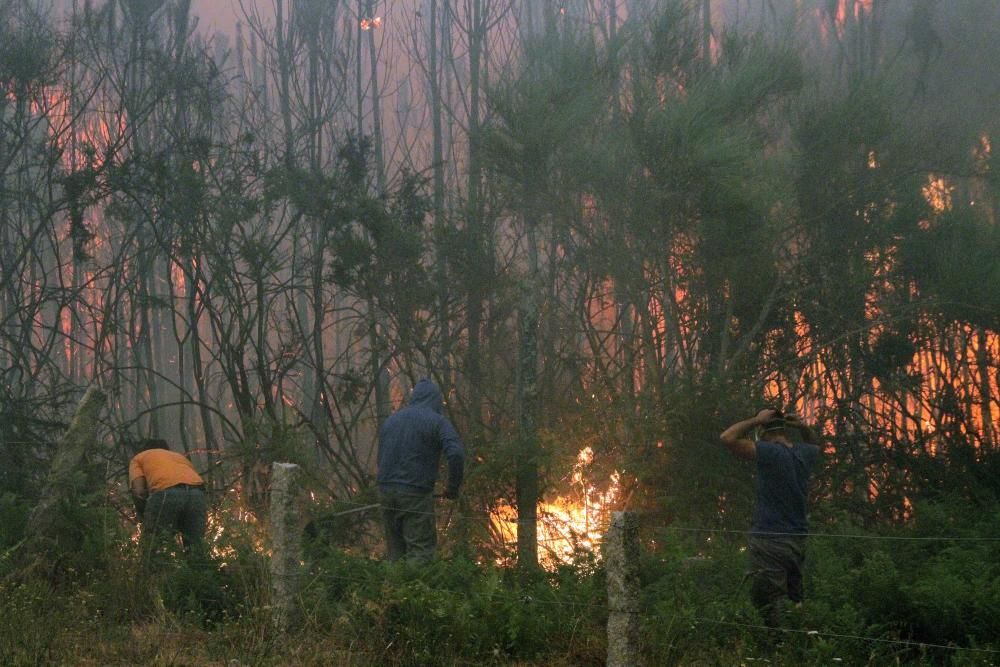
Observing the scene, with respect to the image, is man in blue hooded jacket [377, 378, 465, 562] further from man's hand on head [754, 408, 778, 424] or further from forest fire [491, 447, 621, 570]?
forest fire [491, 447, 621, 570]

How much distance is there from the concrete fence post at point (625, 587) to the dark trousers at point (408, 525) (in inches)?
119

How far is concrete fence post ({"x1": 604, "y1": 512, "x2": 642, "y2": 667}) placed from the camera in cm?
546

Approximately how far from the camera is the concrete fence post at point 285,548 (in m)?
6.60

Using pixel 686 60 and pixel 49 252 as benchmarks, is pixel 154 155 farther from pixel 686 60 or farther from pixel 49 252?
pixel 49 252

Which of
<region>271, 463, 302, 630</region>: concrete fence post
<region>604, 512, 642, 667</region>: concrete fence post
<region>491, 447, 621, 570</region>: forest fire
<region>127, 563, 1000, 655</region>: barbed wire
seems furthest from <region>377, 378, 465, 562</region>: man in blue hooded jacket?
<region>604, 512, 642, 667</region>: concrete fence post

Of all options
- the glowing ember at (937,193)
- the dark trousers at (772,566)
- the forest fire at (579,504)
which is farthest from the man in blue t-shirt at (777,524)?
the glowing ember at (937,193)

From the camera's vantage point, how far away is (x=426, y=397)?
29.3 ft

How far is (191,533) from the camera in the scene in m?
9.10

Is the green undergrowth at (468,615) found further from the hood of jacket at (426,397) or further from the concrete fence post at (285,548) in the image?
the hood of jacket at (426,397)

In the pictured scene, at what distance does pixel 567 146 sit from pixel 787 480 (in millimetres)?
7593

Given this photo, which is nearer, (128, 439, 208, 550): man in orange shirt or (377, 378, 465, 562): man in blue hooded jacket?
(377, 378, 465, 562): man in blue hooded jacket

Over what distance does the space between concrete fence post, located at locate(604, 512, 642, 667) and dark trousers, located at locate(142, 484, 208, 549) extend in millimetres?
4248

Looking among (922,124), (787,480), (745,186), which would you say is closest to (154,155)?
(745,186)

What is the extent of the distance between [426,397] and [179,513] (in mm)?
2107
